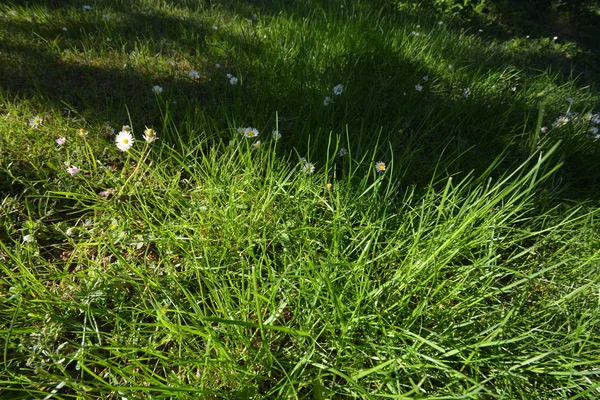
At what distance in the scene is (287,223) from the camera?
1434mm

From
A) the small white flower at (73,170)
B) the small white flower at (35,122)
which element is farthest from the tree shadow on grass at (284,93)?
the small white flower at (73,170)

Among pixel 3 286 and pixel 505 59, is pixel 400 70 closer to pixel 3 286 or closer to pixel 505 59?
pixel 505 59

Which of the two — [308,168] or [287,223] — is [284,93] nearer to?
[308,168]

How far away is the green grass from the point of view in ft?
3.47

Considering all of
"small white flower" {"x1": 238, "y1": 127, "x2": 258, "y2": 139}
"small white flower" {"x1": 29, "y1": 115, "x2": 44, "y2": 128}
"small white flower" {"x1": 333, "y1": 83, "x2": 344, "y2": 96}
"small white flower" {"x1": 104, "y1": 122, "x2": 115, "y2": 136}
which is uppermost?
"small white flower" {"x1": 333, "y1": 83, "x2": 344, "y2": 96}

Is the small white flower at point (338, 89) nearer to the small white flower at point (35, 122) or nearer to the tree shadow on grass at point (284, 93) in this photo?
the tree shadow on grass at point (284, 93)

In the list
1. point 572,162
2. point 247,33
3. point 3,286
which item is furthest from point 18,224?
point 572,162

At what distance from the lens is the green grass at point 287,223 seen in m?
1.06

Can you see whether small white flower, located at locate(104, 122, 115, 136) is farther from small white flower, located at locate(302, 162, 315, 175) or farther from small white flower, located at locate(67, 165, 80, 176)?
small white flower, located at locate(302, 162, 315, 175)

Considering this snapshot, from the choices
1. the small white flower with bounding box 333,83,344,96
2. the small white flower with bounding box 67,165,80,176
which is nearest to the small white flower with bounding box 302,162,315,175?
the small white flower with bounding box 333,83,344,96

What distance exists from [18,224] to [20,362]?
59cm

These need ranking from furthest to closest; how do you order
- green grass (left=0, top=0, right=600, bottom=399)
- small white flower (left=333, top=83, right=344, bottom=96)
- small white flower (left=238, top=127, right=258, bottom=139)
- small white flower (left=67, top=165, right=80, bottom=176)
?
1. small white flower (left=333, top=83, right=344, bottom=96)
2. small white flower (left=238, top=127, right=258, bottom=139)
3. small white flower (left=67, top=165, right=80, bottom=176)
4. green grass (left=0, top=0, right=600, bottom=399)

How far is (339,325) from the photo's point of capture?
3.65 ft

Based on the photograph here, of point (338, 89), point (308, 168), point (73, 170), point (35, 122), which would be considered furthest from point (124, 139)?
point (338, 89)
